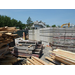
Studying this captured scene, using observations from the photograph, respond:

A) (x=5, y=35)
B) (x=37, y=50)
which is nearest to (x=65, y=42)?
(x=37, y=50)

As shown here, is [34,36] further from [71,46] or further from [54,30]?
[71,46]

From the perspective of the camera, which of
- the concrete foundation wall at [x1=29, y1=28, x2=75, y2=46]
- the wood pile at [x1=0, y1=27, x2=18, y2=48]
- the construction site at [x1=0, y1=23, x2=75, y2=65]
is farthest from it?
the concrete foundation wall at [x1=29, y1=28, x2=75, y2=46]

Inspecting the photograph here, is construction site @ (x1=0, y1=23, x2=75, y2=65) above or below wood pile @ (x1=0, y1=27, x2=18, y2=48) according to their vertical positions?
below

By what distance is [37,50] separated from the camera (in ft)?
22.2

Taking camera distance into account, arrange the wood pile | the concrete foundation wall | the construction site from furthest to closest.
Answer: the concrete foundation wall, the construction site, the wood pile

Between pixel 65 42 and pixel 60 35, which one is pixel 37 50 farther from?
pixel 60 35

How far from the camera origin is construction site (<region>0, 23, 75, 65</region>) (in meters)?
3.92

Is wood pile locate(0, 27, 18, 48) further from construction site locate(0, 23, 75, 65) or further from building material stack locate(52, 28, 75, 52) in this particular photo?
building material stack locate(52, 28, 75, 52)

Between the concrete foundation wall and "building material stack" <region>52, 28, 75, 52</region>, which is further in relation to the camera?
the concrete foundation wall

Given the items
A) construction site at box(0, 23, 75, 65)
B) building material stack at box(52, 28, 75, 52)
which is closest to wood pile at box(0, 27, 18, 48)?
construction site at box(0, 23, 75, 65)

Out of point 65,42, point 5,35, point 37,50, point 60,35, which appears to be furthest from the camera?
point 60,35

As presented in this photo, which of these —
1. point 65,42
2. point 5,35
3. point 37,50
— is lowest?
point 37,50
